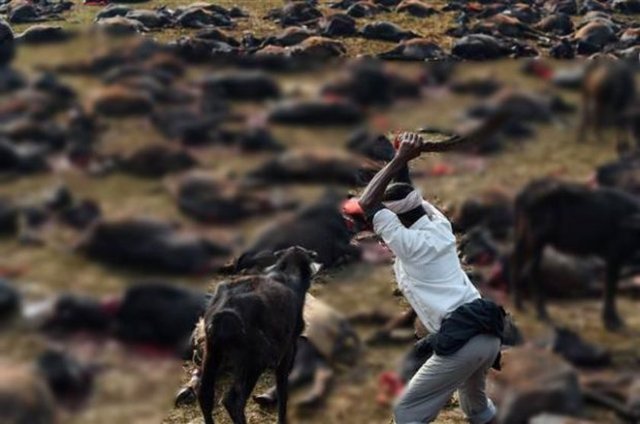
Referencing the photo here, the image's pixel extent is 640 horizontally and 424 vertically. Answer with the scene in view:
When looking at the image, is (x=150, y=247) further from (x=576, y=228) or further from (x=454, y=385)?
(x=454, y=385)

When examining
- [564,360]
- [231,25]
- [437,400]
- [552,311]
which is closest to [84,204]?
[552,311]

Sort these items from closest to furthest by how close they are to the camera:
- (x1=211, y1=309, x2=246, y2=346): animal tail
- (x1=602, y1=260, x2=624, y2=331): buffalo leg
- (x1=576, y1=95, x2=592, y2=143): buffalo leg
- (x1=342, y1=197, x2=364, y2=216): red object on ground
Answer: (x1=576, y1=95, x2=592, y2=143): buffalo leg
(x1=602, y1=260, x2=624, y2=331): buffalo leg
(x1=342, y1=197, x2=364, y2=216): red object on ground
(x1=211, y1=309, x2=246, y2=346): animal tail

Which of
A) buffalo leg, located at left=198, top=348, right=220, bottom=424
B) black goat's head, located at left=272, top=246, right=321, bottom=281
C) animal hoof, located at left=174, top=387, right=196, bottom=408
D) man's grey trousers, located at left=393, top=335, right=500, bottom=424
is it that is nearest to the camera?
man's grey trousers, located at left=393, top=335, right=500, bottom=424

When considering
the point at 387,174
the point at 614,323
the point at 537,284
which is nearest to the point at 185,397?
the point at 387,174

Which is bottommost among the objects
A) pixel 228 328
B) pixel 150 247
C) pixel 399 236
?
pixel 228 328

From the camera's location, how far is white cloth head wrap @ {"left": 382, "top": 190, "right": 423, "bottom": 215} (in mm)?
3244

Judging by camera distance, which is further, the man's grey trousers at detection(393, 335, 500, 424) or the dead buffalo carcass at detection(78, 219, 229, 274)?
the man's grey trousers at detection(393, 335, 500, 424)

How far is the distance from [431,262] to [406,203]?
25 centimetres

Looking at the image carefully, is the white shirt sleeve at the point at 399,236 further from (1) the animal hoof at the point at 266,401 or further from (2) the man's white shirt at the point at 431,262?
(1) the animal hoof at the point at 266,401

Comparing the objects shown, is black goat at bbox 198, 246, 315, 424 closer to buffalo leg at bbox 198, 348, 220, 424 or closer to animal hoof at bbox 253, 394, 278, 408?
buffalo leg at bbox 198, 348, 220, 424

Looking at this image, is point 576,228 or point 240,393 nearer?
point 576,228

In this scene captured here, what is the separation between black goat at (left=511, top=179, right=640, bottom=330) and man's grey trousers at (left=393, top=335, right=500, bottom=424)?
1.31 m

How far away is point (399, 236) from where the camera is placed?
330 centimetres

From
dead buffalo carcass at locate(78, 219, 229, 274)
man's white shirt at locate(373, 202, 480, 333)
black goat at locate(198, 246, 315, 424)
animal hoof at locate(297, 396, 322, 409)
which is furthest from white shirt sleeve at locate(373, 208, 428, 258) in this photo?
animal hoof at locate(297, 396, 322, 409)
